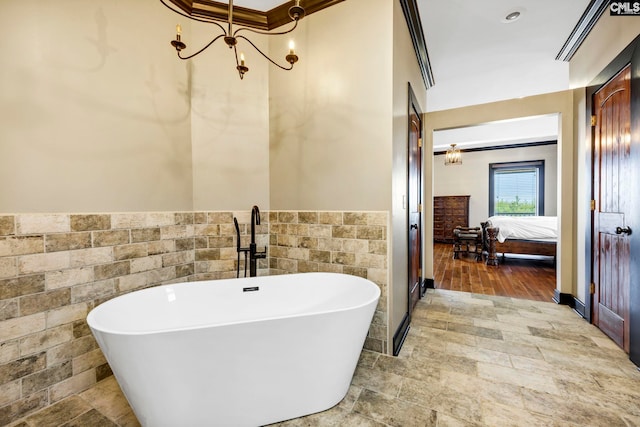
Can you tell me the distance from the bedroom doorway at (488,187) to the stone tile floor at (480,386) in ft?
4.43

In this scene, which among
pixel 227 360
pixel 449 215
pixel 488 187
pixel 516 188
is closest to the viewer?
pixel 227 360

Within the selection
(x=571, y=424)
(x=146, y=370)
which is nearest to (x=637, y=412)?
(x=571, y=424)

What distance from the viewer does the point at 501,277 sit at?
164 inches

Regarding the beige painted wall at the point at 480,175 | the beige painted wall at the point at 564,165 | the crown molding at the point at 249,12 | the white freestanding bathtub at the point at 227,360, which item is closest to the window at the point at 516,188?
the beige painted wall at the point at 480,175

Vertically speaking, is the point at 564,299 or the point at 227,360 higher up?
the point at 227,360

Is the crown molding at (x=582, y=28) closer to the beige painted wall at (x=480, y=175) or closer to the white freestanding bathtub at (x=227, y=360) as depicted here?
the white freestanding bathtub at (x=227, y=360)

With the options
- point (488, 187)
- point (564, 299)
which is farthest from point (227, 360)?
point (488, 187)

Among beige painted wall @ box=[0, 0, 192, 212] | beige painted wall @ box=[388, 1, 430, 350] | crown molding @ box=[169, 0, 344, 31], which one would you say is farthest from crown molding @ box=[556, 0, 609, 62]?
beige painted wall @ box=[0, 0, 192, 212]

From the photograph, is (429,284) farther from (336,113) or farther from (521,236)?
(336,113)

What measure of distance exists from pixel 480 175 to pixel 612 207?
5.94 m

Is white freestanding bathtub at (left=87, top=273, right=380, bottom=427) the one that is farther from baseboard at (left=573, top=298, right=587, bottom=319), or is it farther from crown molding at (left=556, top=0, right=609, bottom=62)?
crown molding at (left=556, top=0, right=609, bottom=62)

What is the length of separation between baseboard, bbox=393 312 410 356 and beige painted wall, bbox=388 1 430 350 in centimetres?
5

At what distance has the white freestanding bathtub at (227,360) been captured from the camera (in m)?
1.10

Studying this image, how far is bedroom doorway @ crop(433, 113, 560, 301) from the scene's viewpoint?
375cm
